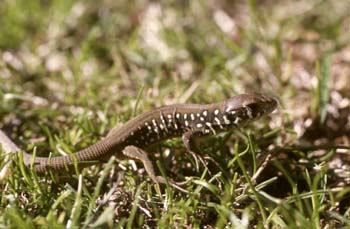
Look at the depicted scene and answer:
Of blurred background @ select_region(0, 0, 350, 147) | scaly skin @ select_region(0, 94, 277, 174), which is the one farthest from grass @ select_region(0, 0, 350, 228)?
scaly skin @ select_region(0, 94, 277, 174)

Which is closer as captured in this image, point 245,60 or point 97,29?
point 245,60

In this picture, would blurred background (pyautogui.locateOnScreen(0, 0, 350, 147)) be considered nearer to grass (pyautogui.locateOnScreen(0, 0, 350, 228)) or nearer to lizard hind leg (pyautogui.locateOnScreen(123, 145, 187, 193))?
grass (pyautogui.locateOnScreen(0, 0, 350, 228))

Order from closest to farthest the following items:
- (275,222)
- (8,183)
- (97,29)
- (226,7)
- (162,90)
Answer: (275,222), (8,183), (162,90), (97,29), (226,7)

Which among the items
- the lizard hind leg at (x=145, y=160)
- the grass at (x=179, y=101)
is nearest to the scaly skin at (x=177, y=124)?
the lizard hind leg at (x=145, y=160)

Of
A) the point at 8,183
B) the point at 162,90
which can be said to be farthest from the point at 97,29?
the point at 8,183

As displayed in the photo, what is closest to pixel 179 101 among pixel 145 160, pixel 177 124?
pixel 177 124

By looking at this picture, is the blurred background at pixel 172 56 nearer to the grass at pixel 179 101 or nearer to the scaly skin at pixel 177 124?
the grass at pixel 179 101

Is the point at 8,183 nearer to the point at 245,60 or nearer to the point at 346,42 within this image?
the point at 245,60

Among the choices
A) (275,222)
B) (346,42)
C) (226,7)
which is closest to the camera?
(275,222)

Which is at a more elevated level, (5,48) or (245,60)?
(5,48)
